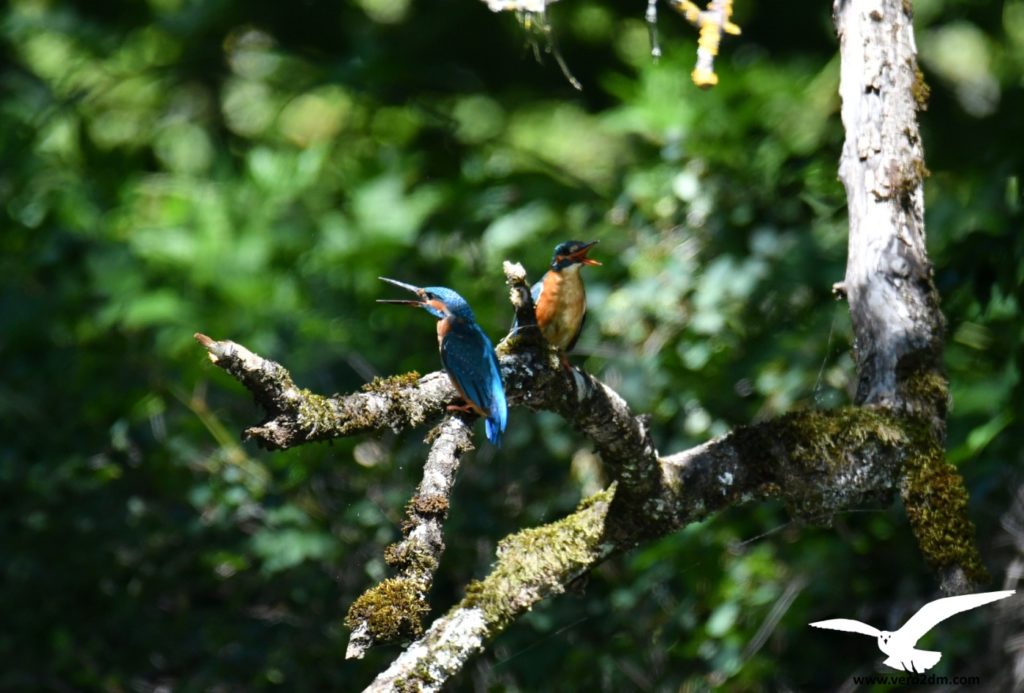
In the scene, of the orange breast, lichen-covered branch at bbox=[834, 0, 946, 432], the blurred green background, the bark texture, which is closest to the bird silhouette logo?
the bark texture

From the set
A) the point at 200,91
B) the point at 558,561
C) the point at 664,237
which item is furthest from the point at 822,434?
the point at 200,91

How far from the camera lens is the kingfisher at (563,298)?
3.62 metres

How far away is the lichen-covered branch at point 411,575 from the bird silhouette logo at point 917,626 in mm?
907

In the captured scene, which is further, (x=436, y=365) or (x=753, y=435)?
(x=436, y=365)

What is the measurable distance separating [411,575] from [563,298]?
1.62 meters

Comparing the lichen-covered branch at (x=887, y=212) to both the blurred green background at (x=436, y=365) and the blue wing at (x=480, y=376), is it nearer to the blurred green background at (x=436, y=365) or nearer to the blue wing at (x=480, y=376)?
the blurred green background at (x=436, y=365)

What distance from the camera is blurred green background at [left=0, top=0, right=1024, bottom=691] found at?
4605 mm

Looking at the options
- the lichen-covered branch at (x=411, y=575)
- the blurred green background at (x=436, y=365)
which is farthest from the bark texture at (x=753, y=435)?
the blurred green background at (x=436, y=365)

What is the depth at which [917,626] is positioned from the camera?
2701 millimetres

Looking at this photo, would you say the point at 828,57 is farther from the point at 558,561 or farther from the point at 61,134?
the point at 61,134

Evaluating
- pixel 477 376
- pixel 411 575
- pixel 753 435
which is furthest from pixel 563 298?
pixel 411 575

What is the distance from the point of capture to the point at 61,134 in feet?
30.5

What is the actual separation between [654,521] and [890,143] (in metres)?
1.19

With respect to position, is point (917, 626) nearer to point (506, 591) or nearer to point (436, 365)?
point (506, 591)
